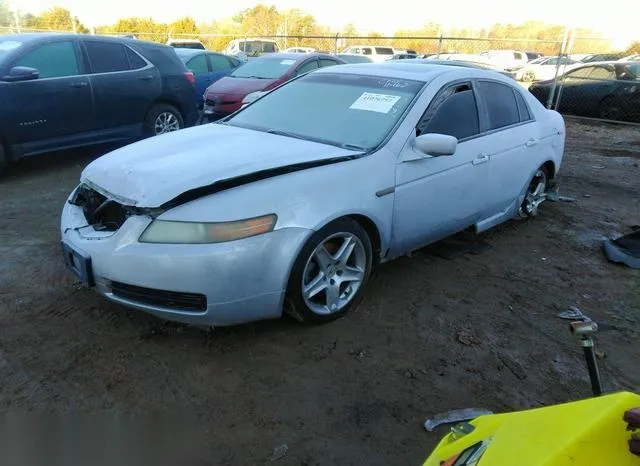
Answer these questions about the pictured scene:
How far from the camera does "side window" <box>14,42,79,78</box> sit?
20.6 feet

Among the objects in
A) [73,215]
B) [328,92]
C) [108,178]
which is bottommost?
[73,215]

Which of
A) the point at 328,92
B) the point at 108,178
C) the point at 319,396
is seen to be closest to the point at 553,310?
the point at 319,396

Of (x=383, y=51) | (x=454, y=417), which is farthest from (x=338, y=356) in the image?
Result: (x=383, y=51)

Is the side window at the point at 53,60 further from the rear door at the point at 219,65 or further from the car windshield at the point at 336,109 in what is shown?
the rear door at the point at 219,65

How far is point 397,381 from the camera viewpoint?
2.84m

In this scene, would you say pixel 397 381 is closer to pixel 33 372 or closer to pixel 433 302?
pixel 433 302

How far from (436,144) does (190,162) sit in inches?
61.4

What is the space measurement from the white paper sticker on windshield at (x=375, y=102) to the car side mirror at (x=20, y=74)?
422cm

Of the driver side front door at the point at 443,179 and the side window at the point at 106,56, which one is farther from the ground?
the side window at the point at 106,56

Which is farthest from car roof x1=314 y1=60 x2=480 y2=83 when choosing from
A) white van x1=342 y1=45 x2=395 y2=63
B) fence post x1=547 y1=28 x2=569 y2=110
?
white van x1=342 y1=45 x2=395 y2=63

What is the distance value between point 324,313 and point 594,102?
12.0 meters

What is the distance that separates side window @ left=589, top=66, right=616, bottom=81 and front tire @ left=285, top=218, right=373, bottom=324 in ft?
37.9

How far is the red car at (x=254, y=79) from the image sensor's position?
9.04m

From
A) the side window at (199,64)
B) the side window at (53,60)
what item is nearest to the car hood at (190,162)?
the side window at (53,60)
